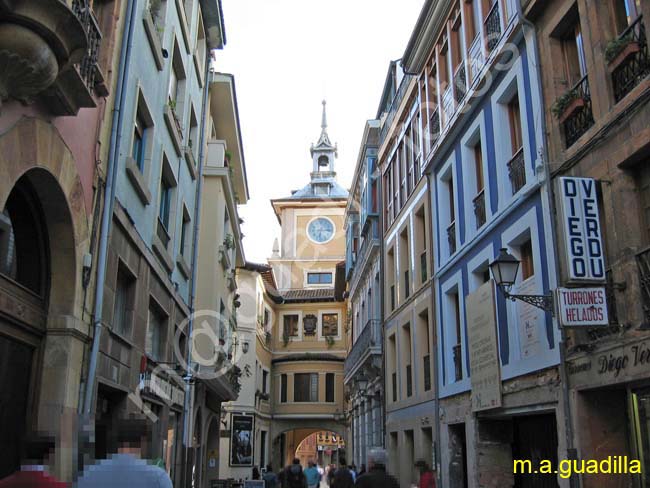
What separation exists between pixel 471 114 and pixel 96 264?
354 inches

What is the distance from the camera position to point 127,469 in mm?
3975

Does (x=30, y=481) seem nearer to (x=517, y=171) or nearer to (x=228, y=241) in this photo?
(x=517, y=171)

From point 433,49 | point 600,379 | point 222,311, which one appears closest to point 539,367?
point 600,379

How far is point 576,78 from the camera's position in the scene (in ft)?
35.0

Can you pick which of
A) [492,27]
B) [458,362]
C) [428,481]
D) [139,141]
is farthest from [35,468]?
[458,362]

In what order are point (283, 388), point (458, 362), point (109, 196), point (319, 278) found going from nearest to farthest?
1. point (109, 196)
2. point (458, 362)
3. point (283, 388)
4. point (319, 278)

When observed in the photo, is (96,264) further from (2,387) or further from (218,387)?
(218,387)

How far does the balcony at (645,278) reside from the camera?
26.4 ft

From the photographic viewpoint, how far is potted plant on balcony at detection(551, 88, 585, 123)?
9.93 metres

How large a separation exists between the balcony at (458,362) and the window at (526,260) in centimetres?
374

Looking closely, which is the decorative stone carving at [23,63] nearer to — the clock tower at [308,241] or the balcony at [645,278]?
the balcony at [645,278]

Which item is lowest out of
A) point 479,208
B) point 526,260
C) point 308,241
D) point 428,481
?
point 428,481

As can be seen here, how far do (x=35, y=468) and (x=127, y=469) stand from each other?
0.50 metres

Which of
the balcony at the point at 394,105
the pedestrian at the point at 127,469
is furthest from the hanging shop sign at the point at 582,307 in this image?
the balcony at the point at 394,105
